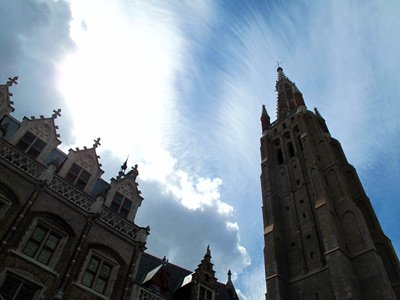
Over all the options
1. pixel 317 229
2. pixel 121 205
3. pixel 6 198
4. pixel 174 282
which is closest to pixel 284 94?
pixel 317 229

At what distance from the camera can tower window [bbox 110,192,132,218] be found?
58.4 feet

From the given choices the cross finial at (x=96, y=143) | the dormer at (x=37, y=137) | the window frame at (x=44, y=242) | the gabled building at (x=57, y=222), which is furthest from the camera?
the cross finial at (x=96, y=143)

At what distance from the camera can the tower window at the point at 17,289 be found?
1157cm

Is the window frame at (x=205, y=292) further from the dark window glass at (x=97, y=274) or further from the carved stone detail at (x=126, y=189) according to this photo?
the carved stone detail at (x=126, y=189)

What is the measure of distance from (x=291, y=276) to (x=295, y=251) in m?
2.57

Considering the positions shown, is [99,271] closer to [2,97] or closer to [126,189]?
[126,189]

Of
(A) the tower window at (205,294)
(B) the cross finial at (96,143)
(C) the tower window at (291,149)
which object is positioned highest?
(C) the tower window at (291,149)

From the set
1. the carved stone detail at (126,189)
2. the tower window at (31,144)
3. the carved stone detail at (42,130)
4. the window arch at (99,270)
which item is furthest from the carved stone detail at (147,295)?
the carved stone detail at (42,130)

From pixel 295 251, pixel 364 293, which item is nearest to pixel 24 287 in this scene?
pixel 364 293

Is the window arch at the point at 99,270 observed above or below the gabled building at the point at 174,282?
below

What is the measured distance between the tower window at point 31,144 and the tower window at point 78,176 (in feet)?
6.03

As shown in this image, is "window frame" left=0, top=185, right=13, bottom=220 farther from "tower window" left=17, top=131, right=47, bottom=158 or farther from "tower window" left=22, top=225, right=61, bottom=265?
"tower window" left=17, top=131, right=47, bottom=158

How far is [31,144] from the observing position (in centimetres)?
1623

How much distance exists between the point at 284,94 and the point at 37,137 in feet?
174
